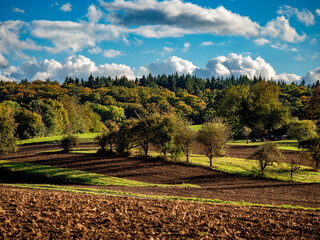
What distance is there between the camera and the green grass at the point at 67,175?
24.1 metres

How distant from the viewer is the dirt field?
8.38 meters

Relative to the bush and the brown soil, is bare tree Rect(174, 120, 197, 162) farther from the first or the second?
the bush

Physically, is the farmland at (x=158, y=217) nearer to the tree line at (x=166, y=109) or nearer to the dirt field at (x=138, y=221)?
the dirt field at (x=138, y=221)

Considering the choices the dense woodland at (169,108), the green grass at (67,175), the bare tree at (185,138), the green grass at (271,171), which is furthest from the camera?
the dense woodland at (169,108)

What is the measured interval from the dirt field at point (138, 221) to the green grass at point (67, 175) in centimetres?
1170

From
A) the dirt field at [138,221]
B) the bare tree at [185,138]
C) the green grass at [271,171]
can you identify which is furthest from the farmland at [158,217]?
the bare tree at [185,138]

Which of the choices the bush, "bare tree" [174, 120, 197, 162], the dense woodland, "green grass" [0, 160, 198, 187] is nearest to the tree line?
the dense woodland

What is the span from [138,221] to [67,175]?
20.0 metres

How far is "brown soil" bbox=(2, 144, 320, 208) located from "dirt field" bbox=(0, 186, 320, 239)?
274 inches

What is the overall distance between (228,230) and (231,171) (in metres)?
21.2

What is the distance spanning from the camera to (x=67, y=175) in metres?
27.0

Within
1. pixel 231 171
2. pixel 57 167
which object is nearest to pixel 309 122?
pixel 231 171

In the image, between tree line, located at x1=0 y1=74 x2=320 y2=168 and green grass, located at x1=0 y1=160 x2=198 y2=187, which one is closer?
green grass, located at x1=0 y1=160 x2=198 y2=187

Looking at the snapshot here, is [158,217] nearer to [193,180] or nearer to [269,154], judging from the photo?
[193,180]
